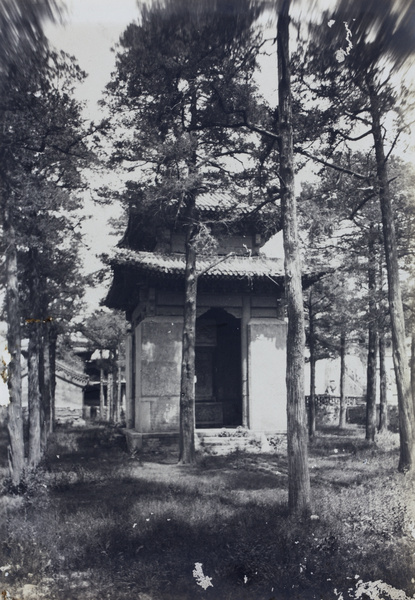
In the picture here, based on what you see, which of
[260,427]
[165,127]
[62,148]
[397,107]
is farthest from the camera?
[260,427]

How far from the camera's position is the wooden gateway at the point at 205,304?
13.4 meters

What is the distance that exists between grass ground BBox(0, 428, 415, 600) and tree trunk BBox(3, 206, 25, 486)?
439 mm

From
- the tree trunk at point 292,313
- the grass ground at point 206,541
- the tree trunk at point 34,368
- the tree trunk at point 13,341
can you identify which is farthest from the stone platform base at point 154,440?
the tree trunk at point 292,313

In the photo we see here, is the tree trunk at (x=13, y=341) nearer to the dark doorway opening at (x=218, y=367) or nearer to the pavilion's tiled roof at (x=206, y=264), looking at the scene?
the pavilion's tiled roof at (x=206, y=264)

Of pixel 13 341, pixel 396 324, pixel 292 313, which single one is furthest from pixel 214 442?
pixel 292 313

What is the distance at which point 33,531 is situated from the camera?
5.76m

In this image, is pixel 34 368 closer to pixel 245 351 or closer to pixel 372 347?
pixel 245 351

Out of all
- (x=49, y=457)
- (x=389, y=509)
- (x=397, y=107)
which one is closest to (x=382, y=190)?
(x=397, y=107)

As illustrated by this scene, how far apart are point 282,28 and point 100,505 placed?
21.1ft

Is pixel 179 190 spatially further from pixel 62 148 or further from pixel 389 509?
pixel 389 509

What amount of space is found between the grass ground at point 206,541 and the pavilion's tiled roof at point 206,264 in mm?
5658

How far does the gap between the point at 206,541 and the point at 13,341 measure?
141 inches

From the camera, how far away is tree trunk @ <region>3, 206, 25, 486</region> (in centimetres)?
721

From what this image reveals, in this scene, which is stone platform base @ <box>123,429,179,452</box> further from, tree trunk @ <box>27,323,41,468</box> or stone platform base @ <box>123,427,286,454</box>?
tree trunk @ <box>27,323,41,468</box>
